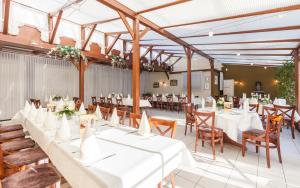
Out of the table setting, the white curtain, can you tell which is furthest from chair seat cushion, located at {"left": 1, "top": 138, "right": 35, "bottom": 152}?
the white curtain

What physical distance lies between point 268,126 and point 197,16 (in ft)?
10.4

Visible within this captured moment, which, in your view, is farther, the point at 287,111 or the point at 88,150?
the point at 287,111

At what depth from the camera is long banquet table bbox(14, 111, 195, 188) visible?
1385 mm

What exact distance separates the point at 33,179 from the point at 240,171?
3003 millimetres

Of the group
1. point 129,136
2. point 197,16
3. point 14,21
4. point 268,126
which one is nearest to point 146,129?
point 129,136

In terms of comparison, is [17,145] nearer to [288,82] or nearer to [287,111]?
[287,111]

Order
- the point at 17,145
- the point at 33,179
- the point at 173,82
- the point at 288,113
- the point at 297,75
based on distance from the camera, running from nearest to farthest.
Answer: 1. the point at 33,179
2. the point at 17,145
3. the point at 288,113
4. the point at 297,75
5. the point at 173,82

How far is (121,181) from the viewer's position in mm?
1302

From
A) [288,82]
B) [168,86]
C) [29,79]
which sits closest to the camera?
[288,82]

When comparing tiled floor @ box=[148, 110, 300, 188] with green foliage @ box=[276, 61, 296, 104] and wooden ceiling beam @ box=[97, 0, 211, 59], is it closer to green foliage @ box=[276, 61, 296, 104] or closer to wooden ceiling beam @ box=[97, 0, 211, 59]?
wooden ceiling beam @ box=[97, 0, 211, 59]

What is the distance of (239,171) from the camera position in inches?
120

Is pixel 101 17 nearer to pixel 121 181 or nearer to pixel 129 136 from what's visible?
pixel 129 136

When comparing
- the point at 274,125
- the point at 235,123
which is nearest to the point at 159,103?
the point at 235,123

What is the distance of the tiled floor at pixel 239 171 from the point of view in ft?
8.77
